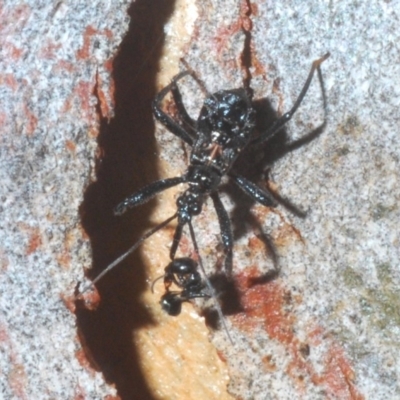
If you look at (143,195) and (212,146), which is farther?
(212,146)

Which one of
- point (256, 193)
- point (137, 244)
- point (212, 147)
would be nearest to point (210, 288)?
point (137, 244)

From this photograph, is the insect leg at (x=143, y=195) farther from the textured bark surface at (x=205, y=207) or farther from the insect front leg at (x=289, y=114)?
the insect front leg at (x=289, y=114)

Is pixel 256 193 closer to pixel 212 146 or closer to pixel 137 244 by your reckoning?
pixel 212 146

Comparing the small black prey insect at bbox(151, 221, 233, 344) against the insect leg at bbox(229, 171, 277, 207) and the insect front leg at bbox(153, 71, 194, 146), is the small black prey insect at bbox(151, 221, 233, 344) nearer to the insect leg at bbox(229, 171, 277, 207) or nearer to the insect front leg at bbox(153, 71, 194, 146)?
the insect leg at bbox(229, 171, 277, 207)

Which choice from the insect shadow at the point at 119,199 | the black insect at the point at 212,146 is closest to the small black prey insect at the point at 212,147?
the black insect at the point at 212,146

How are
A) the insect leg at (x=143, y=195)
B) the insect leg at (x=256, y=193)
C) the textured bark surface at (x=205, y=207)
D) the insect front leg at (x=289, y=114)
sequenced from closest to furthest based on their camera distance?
the textured bark surface at (x=205, y=207)
the insect front leg at (x=289, y=114)
the insect leg at (x=256, y=193)
the insect leg at (x=143, y=195)

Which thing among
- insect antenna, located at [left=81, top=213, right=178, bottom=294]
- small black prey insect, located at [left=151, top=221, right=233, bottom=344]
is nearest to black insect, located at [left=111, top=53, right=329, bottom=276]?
insect antenna, located at [left=81, top=213, right=178, bottom=294]
